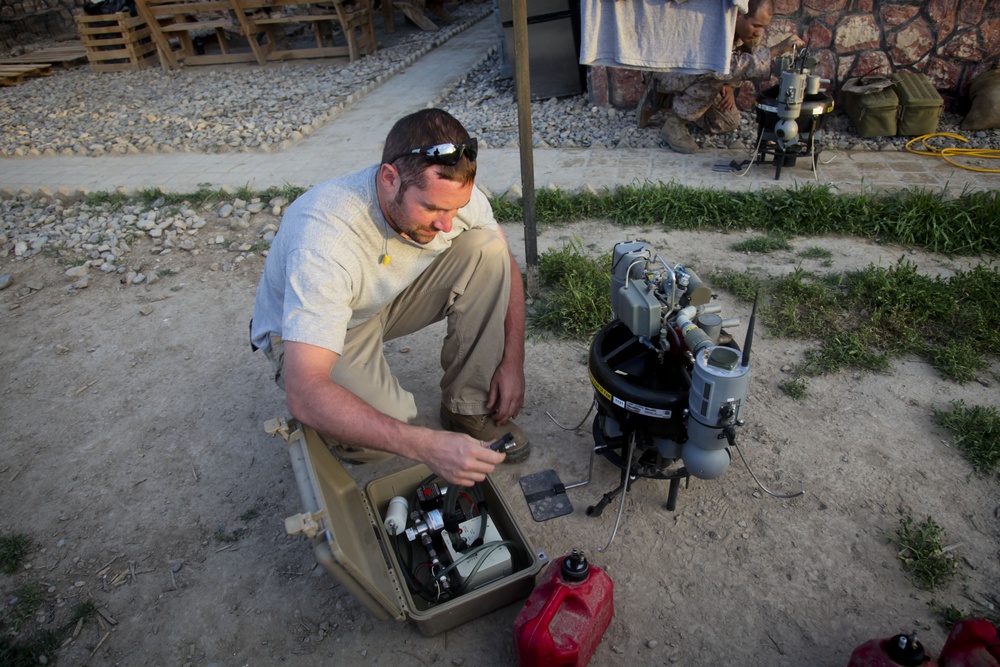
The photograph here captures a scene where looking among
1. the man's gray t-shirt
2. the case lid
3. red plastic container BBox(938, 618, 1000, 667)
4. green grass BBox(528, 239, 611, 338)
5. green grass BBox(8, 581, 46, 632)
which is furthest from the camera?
green grass BBox(528, 239, 611, 338)

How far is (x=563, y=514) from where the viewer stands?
254cm

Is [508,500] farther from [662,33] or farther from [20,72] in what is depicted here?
[20,72]

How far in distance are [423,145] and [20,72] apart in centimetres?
1230

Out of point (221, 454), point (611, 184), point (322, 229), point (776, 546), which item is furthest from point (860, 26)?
point (221, 454)

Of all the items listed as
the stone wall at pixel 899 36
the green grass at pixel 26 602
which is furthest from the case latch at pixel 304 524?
the stone wall at pixel 899 36

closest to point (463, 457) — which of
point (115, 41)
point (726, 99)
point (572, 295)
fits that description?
point (572, 295)

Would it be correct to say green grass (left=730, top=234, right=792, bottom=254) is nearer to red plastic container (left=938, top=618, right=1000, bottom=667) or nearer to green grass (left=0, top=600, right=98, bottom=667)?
red plastic container (left=938, top=618, right=1000, bottom=667)

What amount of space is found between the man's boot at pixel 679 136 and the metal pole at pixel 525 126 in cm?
255

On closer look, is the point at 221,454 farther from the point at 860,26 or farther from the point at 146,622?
the point at 860,26

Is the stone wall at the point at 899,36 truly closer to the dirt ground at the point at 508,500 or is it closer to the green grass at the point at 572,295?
A: the green grass at the point at 572,295

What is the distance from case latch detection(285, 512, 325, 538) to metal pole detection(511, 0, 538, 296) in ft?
7.86

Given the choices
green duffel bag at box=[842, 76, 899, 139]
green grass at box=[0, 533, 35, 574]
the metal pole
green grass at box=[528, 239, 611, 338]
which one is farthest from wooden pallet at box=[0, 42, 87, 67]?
green duffel bag at box=[842, 76, 899, 139]

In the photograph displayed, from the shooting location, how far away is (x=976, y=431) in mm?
2672

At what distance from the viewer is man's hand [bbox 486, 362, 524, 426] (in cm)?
270
